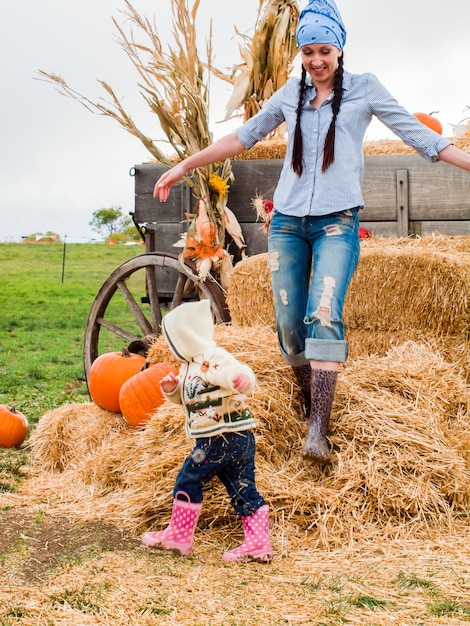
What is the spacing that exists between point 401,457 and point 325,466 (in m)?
0.32

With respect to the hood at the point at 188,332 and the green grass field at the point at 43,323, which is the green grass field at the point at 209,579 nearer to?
the hood at the point at 188,332

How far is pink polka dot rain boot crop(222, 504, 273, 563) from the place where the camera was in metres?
2.72

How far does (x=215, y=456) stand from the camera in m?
2.77

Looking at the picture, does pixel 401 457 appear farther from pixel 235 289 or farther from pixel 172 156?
pixel 172 156

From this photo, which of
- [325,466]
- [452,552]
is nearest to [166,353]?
[325,466]

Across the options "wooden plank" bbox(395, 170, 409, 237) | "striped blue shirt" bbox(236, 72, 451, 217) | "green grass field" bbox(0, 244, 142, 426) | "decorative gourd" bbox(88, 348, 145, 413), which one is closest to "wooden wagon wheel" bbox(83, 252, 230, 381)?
"decorative gourd" bbox(88, 348, 145, 413)

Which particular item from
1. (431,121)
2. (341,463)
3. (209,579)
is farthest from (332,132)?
(431,121)

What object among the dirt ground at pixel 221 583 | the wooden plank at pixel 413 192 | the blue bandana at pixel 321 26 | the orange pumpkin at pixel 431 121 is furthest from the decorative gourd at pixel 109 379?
the orange pumpkin at pixel 431 121

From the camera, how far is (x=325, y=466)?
3.30 meters

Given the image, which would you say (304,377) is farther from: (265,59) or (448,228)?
(265,59)

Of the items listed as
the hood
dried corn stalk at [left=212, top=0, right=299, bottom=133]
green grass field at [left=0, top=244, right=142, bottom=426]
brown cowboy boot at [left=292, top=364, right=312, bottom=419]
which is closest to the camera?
the hood

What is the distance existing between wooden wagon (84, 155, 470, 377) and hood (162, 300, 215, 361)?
2.24m

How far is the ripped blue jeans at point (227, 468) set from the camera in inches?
109

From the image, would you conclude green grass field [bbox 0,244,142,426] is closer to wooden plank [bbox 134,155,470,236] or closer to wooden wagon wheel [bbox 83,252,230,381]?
wooden wagon wheel [bbox 83,252,230,381]
